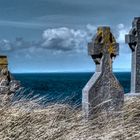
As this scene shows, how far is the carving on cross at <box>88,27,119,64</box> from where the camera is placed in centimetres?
934

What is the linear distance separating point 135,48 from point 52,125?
8169 mm

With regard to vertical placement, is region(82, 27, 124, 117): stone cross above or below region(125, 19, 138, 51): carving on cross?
below

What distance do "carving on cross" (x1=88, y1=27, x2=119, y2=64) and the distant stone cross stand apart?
498 centimetres

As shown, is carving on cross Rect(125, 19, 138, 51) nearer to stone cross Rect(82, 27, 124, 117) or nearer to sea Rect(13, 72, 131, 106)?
Result: sea Rect(13, 72, 131, 106)

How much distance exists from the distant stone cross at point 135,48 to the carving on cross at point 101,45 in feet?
16.3

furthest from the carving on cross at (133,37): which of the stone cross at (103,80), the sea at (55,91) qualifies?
the stone cross at (103,80)

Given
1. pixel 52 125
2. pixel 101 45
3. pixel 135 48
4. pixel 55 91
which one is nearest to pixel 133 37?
pixel 135 48

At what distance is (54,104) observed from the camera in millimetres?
8430

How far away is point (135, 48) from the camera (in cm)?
1460

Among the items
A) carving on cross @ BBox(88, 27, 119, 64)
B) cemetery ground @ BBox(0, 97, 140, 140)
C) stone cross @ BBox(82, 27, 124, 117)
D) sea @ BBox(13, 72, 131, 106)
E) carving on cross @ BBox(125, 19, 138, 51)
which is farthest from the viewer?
carving on cross @ BBox(125, 19, 138, 51)

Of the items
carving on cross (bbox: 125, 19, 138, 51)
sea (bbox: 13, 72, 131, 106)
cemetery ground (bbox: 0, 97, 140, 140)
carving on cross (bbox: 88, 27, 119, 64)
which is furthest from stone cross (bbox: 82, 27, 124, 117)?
carving on cross (bbox: 125, 19, 138, 51)

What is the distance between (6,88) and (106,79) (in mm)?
2462

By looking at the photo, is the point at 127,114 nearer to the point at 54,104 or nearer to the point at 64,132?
the point at 54,104

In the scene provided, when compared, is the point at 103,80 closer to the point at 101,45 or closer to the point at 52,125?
the point at 101,45
